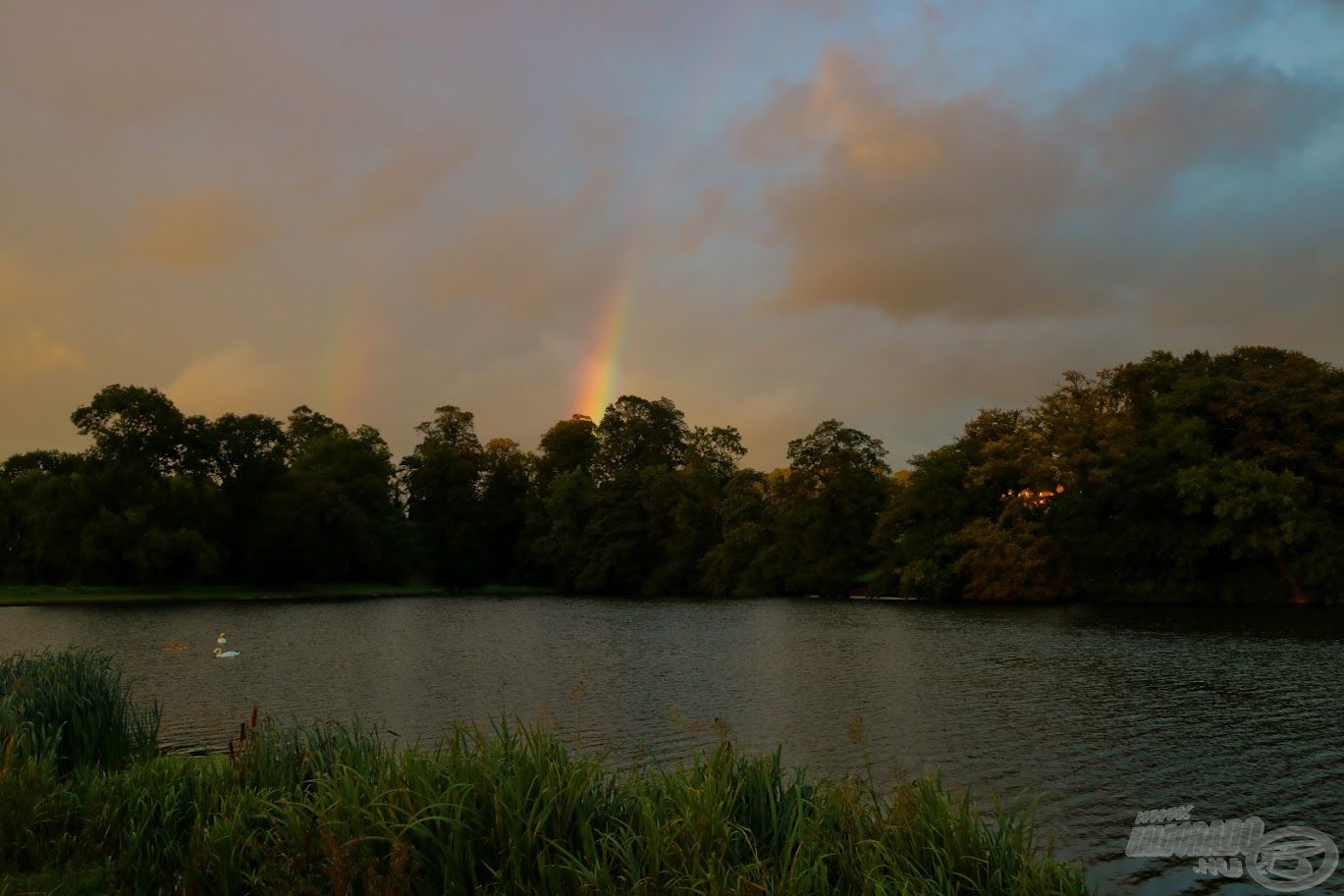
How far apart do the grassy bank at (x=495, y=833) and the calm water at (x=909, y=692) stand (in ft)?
4.84

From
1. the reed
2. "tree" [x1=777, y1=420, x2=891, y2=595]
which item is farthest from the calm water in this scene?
"tree" [x1=777, y1=420, x2=891, y2=595]

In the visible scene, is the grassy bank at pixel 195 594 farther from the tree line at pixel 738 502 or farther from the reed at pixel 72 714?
the reed at pixel 72 714

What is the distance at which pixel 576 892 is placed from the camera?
775 centimetres

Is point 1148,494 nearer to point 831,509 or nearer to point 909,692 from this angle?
point 831,509

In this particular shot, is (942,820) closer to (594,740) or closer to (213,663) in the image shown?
(594,740)

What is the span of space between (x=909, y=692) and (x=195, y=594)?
268 ft

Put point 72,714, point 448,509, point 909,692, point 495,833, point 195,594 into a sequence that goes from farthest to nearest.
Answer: point 448,509 < point 195,594 < point 909,692 < point 72,714 < point 495,833

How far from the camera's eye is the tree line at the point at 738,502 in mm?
66688

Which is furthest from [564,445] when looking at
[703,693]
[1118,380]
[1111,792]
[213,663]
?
[1111,792]

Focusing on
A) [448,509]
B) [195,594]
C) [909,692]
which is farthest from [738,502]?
[909,692]

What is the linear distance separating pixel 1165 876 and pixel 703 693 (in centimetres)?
1776

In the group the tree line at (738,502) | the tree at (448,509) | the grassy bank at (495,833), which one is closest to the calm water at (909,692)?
the grassy bank at (495,833)

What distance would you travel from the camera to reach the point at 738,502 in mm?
105562

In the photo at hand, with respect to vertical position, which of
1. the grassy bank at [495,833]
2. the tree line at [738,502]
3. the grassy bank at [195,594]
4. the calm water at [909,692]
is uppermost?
the tree line at [738,502]
